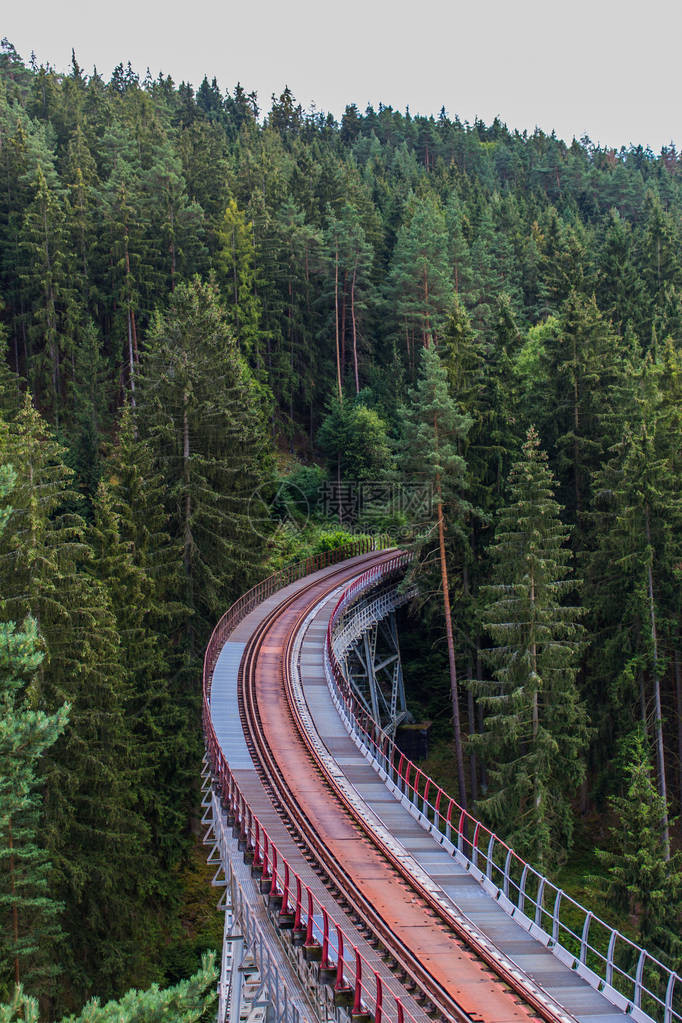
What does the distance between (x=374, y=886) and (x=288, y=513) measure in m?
41.2

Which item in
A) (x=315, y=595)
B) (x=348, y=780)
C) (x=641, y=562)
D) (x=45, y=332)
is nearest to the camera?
(x=348, y=780)

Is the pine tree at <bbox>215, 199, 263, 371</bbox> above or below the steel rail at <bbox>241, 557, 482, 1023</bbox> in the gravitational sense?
above

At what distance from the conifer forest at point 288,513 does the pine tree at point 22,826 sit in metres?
0.11

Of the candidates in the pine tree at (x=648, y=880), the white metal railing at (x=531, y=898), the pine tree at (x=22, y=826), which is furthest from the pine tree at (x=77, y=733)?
the pine tree at (x=648, y=880)

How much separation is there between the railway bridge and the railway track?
37 mm

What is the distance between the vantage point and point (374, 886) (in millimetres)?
18297

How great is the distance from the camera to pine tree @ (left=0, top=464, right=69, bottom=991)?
19906mm

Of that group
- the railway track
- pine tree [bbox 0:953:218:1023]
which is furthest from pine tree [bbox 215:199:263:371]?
pine tree [bbox 0:953:218:1023]

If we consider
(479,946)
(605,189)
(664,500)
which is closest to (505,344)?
(664,500)

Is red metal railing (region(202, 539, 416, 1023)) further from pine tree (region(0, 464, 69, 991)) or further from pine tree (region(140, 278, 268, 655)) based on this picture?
pine tree (region(140, 278, 268, 655))

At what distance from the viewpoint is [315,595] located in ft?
147

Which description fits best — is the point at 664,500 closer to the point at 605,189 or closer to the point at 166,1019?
the point at 166,1019

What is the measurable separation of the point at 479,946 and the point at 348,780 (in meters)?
8.38

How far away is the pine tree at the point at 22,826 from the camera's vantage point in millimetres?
19906
